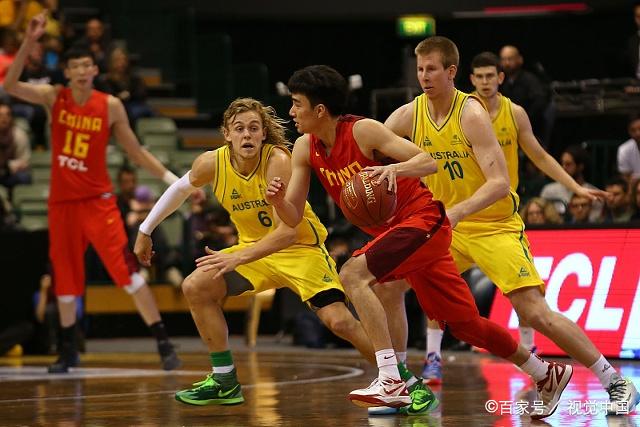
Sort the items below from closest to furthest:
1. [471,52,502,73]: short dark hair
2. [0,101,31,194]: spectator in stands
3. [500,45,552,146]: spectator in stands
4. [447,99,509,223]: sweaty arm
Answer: [447,99,509,223]: sweaty arm
[471,52,502,73]: short dark hair
[500,45,552,146]: spectator in stands
[0,101,31,194]: spectator in stands

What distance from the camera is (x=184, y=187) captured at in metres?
8.15

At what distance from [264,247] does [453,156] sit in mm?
1302

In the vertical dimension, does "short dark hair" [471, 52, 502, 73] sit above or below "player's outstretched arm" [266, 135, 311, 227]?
above

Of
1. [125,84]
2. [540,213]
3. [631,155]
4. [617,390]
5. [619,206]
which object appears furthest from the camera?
[125,84]

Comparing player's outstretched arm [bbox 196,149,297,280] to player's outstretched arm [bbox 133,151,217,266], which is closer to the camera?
player's outstretched arm [bbox 196,149,297,280]

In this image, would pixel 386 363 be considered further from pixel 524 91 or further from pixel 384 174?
pixel 524 91

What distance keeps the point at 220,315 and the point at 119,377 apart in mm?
2655

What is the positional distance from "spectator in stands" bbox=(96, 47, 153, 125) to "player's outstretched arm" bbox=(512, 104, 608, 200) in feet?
27.5

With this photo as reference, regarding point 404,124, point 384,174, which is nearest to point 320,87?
point 384,174

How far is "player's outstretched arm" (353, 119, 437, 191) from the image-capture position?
23.0 feet

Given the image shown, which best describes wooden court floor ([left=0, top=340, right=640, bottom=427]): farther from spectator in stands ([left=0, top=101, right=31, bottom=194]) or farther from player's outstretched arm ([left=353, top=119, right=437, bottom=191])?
spectator in stands ([left=0, top=101, right=31, bottom=194])

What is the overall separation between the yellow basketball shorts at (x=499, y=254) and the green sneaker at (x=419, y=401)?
0.72 meters

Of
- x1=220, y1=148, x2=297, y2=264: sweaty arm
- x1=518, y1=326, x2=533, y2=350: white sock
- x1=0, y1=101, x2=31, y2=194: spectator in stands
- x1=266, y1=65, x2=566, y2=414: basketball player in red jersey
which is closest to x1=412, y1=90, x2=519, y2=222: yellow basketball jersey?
x1=266, y1=65, x2=566, y2=414: basketball player in red jersey

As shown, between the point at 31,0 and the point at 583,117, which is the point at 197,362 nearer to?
the point at 583,117
